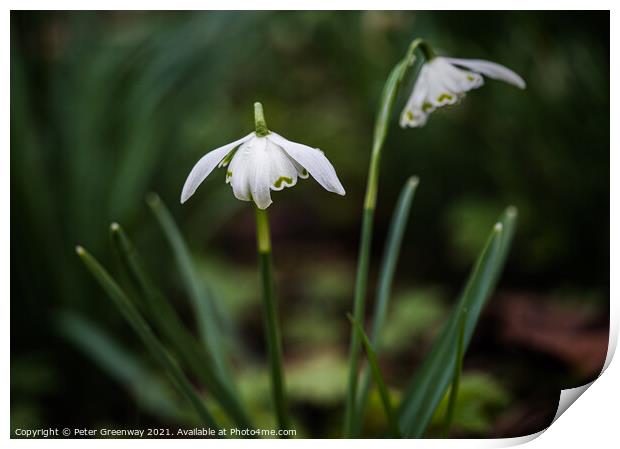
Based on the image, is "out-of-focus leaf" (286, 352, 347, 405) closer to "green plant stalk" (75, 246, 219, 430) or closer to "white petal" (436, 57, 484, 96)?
"green plant stalk" (75, 246, 219, 430)

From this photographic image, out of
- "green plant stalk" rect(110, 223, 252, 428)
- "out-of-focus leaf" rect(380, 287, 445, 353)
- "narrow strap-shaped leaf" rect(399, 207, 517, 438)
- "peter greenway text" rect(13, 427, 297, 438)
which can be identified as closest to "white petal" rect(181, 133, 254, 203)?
"green plant stalk" rect(110, 223, 252, 428)

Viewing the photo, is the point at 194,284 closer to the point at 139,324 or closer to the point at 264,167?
the point at 139,324

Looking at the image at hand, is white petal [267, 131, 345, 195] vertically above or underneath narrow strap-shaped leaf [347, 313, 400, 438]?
above

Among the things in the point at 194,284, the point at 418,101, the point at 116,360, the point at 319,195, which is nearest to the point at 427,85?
the point at 418,101

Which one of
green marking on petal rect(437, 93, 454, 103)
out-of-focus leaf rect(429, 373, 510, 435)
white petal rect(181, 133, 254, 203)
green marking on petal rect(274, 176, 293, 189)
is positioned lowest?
out-of-focus leaf rect(429, 373, 510, 435)

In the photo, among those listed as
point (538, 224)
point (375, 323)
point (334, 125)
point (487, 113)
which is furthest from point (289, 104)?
point (375, 323)
